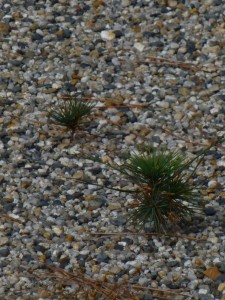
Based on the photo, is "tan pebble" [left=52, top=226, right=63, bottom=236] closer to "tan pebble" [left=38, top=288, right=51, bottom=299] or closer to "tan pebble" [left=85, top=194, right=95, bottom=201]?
"tan pebble" [left=85, top=194, right=95, bottom=201]

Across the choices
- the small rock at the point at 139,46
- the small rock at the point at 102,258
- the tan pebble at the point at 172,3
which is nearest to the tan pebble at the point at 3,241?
the small rock at the point at 102,258

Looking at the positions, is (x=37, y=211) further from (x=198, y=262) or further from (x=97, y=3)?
(x=97, y=3)

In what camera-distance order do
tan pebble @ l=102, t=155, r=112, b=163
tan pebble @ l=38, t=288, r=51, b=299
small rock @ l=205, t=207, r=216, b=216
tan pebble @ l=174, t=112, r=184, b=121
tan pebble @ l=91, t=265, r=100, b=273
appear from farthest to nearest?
1. tan pebble @ l=174, t=112, r=184, b=121
2. tan pebble @ l=102, t=155, r=112, b=163
3. small rock @ l=205, t=207, r=216, b=216
4. tan pebble @ l=91, t=265, r=100, b=273
5. tan pebble @ l=38, t=288, r=51, b=299

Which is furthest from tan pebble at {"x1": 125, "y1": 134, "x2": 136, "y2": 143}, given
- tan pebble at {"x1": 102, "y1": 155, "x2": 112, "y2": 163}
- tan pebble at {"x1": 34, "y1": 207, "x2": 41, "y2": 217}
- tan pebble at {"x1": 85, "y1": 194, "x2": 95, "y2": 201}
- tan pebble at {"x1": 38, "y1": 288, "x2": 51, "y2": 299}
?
tan pebble at {"x1": 38, "y1": 288, "x2": 51, "y2": 299}

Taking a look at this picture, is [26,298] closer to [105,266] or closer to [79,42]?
[105,266]

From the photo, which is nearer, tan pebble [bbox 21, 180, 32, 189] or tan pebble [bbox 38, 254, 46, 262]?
tan pebble [bbox 38, 254, 46, 262]

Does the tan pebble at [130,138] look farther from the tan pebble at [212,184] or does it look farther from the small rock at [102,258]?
the small rock at [102,258]
